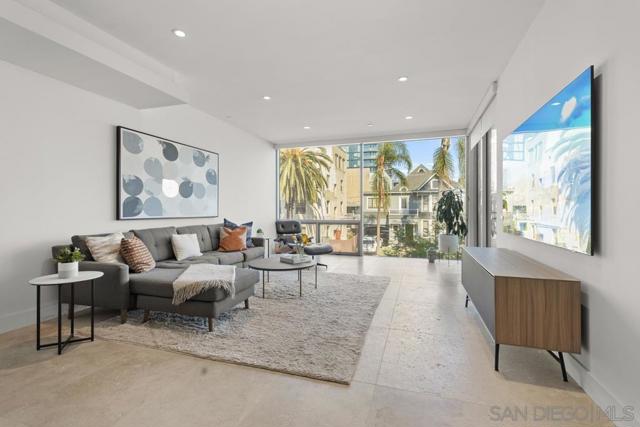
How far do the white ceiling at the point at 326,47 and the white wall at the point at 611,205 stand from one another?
0.82 metres

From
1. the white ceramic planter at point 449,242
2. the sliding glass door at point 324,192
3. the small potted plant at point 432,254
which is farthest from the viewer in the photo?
the sliding glass door at point 324,192

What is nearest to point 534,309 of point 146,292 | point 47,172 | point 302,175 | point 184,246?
point 146,292

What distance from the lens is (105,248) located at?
3133 millimetres

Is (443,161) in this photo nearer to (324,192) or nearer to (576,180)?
(324,192)

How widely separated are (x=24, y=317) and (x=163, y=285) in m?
1.38

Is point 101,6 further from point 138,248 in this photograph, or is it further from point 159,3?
point 138,248

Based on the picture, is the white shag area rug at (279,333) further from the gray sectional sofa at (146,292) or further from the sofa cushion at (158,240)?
the sofa cushion at (158,240)

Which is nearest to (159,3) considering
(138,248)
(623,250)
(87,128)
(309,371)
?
(87,128)

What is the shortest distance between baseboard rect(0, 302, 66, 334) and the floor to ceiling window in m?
4.98

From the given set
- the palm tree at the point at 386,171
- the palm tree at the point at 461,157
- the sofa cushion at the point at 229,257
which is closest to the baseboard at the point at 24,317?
the sofa cushion at the point at 229,257

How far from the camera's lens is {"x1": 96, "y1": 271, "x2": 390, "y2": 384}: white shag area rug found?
216 cm

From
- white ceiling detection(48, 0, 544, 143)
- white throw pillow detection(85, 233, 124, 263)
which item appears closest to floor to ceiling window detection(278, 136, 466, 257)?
white ceiling detection(48, 0, 544, 143)

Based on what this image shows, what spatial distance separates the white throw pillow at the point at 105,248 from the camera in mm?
3070

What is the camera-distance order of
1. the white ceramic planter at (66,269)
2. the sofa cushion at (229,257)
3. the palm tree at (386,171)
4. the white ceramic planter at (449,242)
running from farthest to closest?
the palm tree at (386,171) < the white ceramic planter at (449,242) < the sofa cushion at (229,257) < the white ceramic planter at (66,269)
